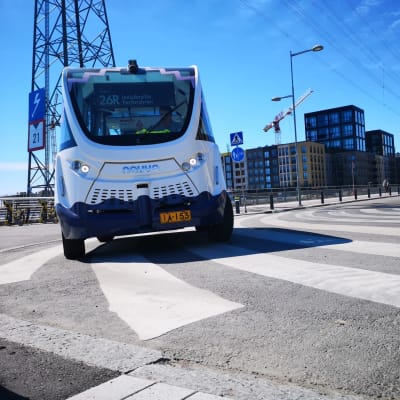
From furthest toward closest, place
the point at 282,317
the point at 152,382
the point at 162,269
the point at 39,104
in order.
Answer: the point at 39,104 < the point at 162,269 < the point at 282,317 < the point at 152,382

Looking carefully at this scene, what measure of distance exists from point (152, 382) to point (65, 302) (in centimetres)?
164

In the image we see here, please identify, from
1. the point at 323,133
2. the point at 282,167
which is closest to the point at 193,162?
the point at 282,167

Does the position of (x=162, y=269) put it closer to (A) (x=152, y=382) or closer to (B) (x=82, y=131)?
(B) (x=82, y=131)

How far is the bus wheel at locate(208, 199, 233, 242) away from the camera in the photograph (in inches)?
240

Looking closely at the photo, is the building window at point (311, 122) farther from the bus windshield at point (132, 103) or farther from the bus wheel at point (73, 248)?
the bus wheel at point (73, 248)

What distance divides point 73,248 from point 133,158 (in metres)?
1.50

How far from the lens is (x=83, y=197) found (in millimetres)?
5059

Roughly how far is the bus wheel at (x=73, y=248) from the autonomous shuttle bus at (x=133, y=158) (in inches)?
0.5

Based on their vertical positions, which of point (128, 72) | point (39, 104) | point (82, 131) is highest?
point (39, 104)

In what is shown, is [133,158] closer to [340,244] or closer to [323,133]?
[340,244]

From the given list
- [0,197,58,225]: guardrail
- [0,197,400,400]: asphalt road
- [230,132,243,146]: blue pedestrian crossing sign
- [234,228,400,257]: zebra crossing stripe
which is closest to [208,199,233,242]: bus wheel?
[234,228,400,257]: zebra crossing stripe

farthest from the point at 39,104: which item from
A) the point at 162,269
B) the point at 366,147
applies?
the point at 366,147

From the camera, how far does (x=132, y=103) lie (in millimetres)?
5715

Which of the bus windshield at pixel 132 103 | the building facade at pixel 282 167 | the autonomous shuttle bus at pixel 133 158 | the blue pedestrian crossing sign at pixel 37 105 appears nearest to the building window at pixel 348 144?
the building facade at pixel 282 167
